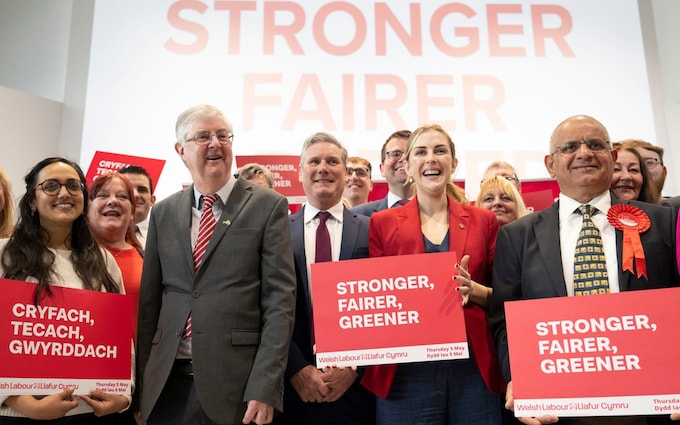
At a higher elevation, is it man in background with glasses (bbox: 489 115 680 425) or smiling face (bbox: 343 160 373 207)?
smiling face (bbox: 343 160 373 207)

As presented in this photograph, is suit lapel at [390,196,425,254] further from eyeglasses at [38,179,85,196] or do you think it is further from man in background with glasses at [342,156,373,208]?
man in background with glasses at [342,156,373,208]

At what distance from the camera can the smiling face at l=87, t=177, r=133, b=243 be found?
10.7 ft

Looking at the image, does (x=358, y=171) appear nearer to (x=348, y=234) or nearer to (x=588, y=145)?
(x=348, y=234)

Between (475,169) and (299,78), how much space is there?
6.87ft

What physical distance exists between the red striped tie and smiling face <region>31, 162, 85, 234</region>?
0.56 metres

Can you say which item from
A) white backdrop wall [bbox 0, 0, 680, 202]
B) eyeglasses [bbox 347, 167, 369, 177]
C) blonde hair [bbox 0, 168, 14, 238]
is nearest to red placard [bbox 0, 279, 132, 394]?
blonde hair [bbox 0, 168, 14, 238]

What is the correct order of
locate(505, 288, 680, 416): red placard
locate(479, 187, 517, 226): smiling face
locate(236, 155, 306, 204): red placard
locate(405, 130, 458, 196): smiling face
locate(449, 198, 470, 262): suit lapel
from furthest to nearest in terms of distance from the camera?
1. locate(236, 155, 306, 204): red placard
2. locate(479, 187, 517, 226): smiling face
3. locate(405, 130, 458, 196): smiling face
4. locate(449, 198, 470, 262): suit lapel
5. locate(505, 288, 680, 416): red placard

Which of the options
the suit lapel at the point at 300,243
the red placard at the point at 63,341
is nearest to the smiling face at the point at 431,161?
the suit lapel at the point at 300,243

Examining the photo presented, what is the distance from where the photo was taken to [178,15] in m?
6.62

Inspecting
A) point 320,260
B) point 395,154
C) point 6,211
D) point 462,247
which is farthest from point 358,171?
point 6,211

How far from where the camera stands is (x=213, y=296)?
2.42 m

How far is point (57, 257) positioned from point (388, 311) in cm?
143

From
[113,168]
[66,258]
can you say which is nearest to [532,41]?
[113,168]

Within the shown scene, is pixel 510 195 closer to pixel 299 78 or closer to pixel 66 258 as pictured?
pixel 66 258
